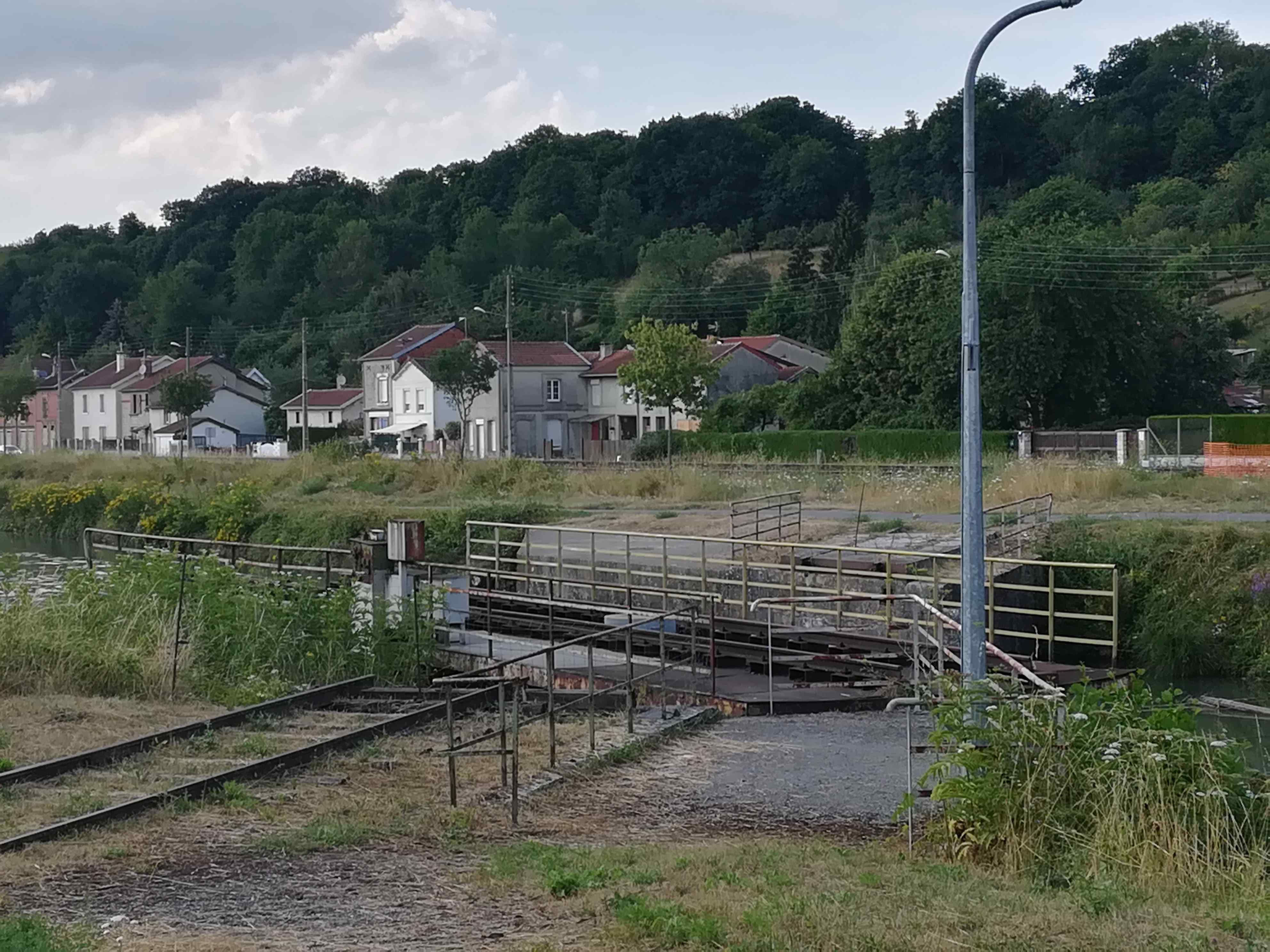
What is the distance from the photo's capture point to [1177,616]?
23.0m

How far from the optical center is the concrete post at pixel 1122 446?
4584 cm

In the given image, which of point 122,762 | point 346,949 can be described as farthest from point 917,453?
point 346,949

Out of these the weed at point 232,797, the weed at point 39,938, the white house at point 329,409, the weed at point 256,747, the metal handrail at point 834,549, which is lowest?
the weed at point 256,747

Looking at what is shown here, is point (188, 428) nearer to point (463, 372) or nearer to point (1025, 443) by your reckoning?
point (463, 372)

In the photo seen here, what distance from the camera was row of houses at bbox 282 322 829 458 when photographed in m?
78.6

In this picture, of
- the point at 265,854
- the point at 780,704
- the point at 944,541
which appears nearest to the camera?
the point at 265,854

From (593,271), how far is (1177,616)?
12172 cm

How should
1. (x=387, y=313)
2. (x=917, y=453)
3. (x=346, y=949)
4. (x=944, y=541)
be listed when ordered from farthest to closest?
(x=387, y=313) < (x=917, y=453) < (x=944, y=541) < (x=346, y=949)

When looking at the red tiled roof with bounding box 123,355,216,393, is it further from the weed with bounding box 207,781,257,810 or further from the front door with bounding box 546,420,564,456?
the weed with bounding box 207,781,257,810

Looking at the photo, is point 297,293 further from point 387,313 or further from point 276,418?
point 276,418

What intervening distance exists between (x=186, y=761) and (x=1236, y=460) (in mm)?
35695

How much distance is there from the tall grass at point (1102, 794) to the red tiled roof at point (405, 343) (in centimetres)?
8312

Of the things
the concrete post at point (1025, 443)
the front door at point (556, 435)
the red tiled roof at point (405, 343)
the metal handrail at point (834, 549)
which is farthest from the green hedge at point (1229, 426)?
the red tiled roof at point (405, 343)

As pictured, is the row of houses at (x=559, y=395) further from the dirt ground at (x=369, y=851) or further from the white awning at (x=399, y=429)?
the dirt ground at (x=369, y=851)
